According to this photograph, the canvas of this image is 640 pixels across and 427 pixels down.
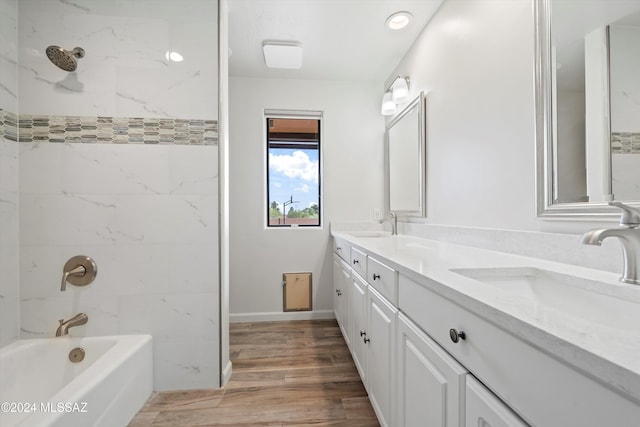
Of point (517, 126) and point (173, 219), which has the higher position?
point (517, 126)

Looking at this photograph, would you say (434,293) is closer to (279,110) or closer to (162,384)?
(162,384)

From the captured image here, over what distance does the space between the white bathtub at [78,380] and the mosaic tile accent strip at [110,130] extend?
3.69 feet

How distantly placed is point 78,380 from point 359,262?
138 cm

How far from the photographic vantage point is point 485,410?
0.54 m

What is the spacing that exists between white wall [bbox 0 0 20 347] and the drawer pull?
2127 millimetres

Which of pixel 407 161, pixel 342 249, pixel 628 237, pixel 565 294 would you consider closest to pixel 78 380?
pixel 342 249

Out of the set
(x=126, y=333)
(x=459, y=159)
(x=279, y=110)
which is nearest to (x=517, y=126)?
(x=459, y=159)

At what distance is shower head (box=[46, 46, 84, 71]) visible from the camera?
4.39 ft

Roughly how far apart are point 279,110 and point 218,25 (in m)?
1.07

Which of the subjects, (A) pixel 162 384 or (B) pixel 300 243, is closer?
(A) pixel 162 384

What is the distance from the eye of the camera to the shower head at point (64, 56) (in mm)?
1338

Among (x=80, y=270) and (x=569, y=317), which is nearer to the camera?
(x=569, y=317)

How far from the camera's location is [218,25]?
1570 mm

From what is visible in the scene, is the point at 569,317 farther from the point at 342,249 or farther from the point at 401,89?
the point at 401,89
